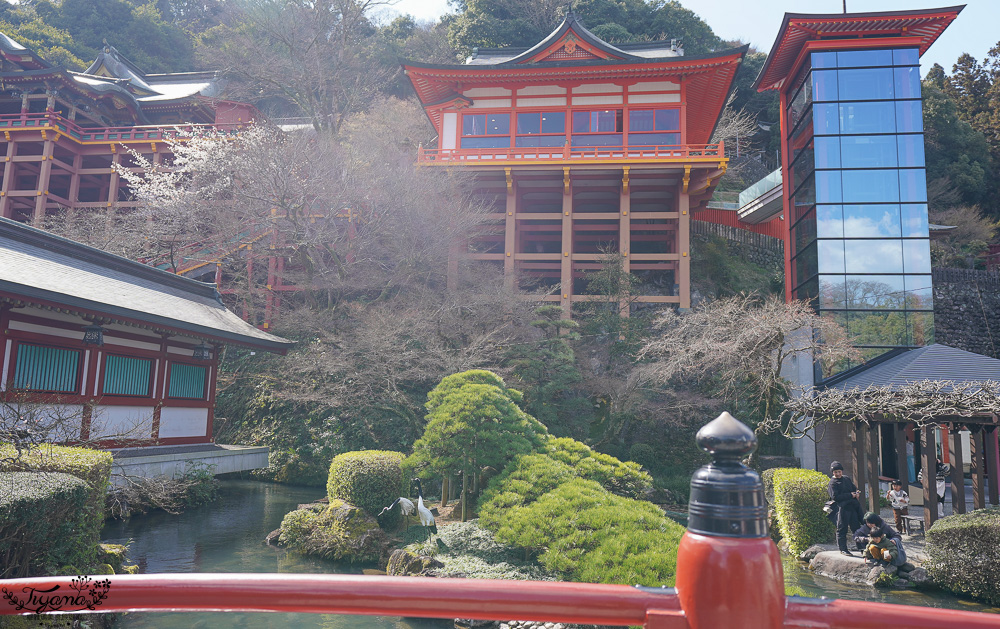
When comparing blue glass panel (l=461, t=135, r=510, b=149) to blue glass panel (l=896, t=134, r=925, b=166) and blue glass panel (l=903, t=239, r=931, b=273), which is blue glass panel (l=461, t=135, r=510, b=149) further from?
blue glass panel (l=903, t=239, r=931, b=273)

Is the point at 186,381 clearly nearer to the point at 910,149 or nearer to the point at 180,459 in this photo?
the point at 180,459

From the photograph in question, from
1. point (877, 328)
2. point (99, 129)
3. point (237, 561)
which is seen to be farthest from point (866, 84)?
point (99, 129)

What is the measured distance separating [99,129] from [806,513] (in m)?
29.5

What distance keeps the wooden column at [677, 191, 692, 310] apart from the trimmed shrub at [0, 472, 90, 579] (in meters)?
16.2

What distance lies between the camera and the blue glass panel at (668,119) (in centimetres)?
1952

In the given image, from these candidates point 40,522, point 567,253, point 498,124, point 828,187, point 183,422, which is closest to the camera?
point 40,522

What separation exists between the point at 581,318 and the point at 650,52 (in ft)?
37.3

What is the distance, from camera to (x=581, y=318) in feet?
59.9

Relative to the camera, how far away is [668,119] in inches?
772

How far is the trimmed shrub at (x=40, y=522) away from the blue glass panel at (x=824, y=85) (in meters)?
19.3

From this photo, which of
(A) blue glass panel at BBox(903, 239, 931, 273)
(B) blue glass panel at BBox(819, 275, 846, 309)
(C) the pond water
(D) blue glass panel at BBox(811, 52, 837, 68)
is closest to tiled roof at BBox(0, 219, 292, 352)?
(C) the pond water

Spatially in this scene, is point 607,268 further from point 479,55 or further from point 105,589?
point 105,589

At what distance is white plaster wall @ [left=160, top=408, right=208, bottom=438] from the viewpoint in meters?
11.9

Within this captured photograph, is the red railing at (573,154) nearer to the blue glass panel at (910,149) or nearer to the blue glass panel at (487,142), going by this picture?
the blue glass panel at (487,142)
